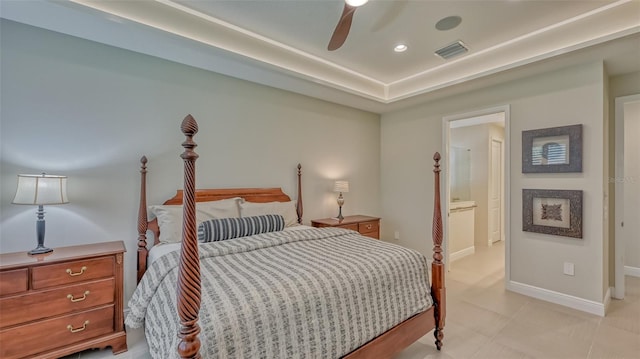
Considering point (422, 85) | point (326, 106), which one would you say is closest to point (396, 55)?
point (422, 85)

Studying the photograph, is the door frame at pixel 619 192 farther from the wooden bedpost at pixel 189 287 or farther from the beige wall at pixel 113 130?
the wooden bedpost at pixel 189 287

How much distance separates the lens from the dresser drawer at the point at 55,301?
1.86 m


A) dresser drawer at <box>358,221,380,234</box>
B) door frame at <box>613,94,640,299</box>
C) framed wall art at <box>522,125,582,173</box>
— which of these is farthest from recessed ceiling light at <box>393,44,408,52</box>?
door frame at <box>613,94,640,299</box>

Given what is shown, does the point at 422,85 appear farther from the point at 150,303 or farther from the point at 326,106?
the point at 150,303

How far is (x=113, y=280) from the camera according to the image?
2232 millimetres

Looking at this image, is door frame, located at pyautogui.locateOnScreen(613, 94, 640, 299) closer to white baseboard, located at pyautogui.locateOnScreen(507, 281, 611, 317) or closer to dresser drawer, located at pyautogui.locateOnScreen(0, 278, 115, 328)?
white baseboard, located at pyautogui.locateOnScreen(507, 281, 611, 317)

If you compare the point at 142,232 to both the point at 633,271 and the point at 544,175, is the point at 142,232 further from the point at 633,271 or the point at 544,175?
the point at 633,271

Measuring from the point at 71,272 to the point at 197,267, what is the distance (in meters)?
1.64

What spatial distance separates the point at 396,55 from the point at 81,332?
13.1 feet

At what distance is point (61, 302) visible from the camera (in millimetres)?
2035

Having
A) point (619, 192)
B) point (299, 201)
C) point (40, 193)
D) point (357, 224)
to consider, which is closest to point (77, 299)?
point (40, 193)

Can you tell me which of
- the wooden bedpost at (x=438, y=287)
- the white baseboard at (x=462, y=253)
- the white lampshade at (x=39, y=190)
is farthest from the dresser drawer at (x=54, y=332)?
the white baseboard at (x=462, y=253)

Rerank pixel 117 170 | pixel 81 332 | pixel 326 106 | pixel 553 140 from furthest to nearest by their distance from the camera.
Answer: pixel 326 106
pixel 553 140
pixel 117 170
pixel 81 332

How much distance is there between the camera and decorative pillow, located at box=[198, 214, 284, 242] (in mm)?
2602
